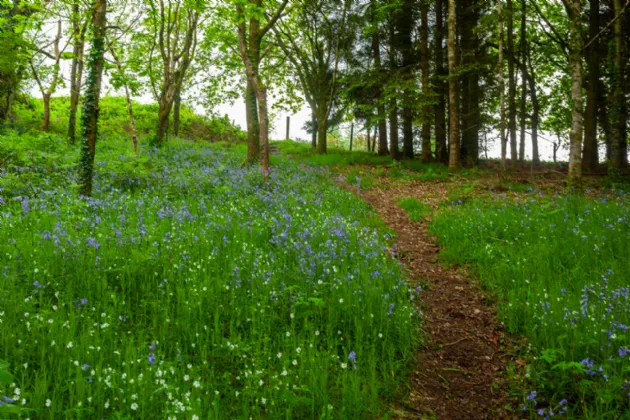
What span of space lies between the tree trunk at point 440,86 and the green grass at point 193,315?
16.1 metres

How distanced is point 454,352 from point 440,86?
18.5m

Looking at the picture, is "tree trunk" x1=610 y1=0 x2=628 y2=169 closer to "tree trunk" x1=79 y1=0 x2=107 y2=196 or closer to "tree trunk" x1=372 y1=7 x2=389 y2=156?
"tree trunk" x1=372 y1=7 x2=389 y2=156

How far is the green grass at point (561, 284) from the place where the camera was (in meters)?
4.02

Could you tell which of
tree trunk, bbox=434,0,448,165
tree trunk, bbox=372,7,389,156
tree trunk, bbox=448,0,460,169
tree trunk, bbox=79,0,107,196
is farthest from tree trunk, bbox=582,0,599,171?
tree trunk, bbox=79,0,107,196

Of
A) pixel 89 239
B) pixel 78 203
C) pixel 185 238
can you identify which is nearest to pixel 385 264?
pixel 185 238

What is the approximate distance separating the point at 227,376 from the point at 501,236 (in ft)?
22.8

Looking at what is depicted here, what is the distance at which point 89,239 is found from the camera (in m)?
5.82

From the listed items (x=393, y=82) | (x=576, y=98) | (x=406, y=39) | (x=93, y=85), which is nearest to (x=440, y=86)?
(x=393, y=82)

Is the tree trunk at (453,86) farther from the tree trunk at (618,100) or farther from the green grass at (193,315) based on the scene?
the green grass at (193,315)

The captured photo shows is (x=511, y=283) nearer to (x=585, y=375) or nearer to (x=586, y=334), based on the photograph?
(x=586, y=334)

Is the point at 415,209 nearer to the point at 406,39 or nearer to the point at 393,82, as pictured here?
the point at 393,82

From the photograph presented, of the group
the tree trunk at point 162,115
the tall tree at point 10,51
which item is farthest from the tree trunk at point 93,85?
the tree trunk at point 162,115

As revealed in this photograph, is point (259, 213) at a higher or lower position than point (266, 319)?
higher

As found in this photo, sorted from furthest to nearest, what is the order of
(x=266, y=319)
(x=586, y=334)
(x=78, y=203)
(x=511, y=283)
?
(x=78, y=203) → (x=511, y=283) → (x=266, y=319) → (x=586, y=334)
